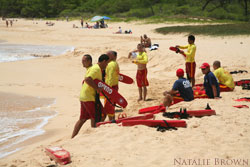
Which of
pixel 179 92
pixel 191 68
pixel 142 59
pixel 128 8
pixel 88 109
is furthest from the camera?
pixel 128 8

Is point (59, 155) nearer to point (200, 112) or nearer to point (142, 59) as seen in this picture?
point (200, 112)

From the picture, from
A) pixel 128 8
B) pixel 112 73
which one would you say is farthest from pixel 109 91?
pixel 128 8

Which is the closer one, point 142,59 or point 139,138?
point 139,138

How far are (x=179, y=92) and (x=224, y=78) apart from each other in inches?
77.1

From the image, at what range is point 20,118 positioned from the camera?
803 cm

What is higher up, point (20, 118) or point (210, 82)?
point (210, 82)

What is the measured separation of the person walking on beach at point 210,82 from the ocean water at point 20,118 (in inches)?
156

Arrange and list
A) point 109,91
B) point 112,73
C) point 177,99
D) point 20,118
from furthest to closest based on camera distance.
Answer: point 20,118 < point 177,99 < point 112,73 < point 109,91

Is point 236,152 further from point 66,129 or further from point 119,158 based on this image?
point 66,129

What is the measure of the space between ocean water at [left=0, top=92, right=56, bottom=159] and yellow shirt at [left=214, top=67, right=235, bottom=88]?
454 cm

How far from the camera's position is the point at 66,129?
7.17 m

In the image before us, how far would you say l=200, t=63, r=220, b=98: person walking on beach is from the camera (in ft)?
25.3

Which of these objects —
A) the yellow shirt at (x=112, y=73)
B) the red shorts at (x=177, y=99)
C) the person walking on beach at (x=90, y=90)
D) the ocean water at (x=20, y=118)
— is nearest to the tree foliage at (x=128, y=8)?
the ocean water at (x=20, y=118)

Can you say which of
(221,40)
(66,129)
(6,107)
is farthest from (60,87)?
(221,40)
